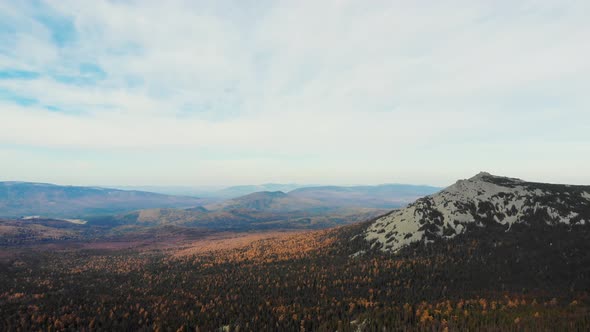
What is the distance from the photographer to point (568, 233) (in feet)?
135

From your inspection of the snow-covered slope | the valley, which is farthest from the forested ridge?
the snow-covered slope

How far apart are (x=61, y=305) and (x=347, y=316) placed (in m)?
31.9

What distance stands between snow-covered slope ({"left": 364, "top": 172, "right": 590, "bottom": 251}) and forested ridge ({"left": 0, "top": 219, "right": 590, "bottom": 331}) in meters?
2.69

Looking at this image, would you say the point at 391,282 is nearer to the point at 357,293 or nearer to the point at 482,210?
the point at 357,293

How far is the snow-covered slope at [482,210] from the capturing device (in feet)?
155

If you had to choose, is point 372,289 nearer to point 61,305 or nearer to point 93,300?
point 93,300

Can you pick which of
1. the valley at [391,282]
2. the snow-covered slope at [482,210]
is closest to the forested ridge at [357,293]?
the valley at [391,282]

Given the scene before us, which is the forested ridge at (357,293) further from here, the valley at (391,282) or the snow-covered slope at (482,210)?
the snow-covered slope at (482,210)

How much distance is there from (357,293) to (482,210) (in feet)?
106

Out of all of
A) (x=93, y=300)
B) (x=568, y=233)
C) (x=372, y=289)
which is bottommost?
(x=93, y=300)

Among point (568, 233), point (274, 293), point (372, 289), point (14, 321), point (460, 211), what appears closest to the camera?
point (14, 321)

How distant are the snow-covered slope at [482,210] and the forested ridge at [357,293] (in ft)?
8.84

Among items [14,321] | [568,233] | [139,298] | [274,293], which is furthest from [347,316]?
[568,233]

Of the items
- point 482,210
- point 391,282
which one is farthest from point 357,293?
point 482,210
